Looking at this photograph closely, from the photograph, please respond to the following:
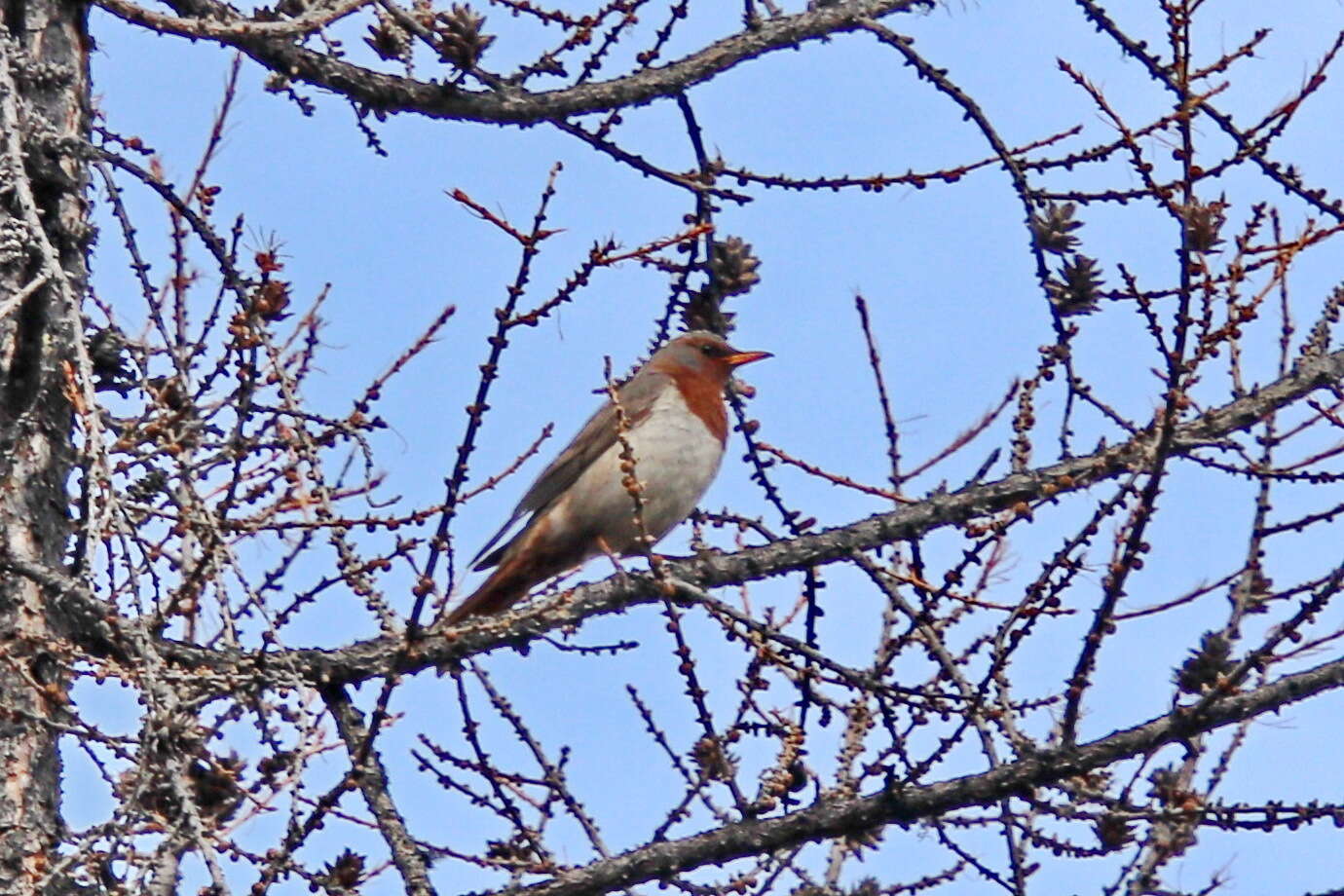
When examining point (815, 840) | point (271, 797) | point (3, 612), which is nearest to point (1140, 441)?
point (815, 840)

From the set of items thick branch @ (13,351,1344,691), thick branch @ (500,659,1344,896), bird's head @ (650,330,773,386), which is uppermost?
bird's head @ (650,330,773,386)

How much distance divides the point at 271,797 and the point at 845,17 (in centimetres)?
317

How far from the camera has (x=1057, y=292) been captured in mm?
Answer: 5258

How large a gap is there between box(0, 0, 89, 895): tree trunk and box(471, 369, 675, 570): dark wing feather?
2.21 meters

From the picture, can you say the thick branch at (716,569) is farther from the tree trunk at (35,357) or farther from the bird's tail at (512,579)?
the bird's tail at (512,579)

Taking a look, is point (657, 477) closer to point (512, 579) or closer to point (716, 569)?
point (512, 579)

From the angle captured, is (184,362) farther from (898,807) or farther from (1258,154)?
(1258,154)

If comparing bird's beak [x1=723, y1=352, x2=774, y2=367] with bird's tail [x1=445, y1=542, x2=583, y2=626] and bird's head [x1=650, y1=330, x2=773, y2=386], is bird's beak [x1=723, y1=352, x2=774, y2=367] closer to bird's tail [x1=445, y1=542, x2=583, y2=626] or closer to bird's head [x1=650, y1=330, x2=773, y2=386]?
bird's head [x1=650, y1=330, x2=773, y2=386]

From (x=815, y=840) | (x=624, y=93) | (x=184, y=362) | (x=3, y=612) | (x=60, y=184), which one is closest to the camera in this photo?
(x=815, y=840)

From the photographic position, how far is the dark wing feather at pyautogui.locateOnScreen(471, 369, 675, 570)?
296 inches

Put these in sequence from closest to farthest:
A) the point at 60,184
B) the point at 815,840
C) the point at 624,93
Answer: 1. the point at 815,840
2. the point at 60,184
3. the point at 624,93

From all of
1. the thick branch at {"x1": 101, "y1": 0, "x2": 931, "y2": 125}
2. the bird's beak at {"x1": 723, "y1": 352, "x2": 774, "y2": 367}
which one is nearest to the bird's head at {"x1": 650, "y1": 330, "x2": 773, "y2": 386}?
the bird's beak at {"x1": 723, "y1": 352, "x2": 774, "y2": 367}

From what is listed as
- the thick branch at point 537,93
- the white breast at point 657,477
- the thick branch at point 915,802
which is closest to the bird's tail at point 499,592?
the white breast at point 657,477

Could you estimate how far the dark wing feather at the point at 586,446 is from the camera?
7.51 meters
